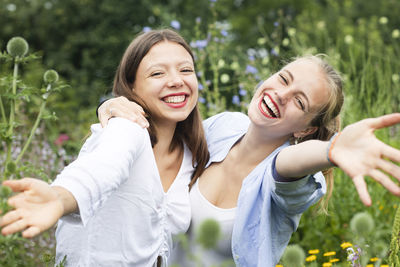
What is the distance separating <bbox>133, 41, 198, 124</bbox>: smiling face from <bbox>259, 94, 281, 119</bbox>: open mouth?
36 cm

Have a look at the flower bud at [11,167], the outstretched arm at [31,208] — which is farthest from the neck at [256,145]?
the outstretched arm at [31,208]

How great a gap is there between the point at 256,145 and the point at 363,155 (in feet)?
3.48

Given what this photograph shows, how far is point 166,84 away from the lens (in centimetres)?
242

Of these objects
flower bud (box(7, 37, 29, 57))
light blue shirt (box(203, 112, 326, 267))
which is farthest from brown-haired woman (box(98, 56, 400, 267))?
flower bud (box(7, 37, 29, 57))

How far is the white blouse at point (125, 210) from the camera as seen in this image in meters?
1.72

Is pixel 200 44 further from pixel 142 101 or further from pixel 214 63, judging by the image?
pixel 142 101

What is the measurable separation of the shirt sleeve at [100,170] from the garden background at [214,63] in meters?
0.22

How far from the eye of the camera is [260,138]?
2.50 meters

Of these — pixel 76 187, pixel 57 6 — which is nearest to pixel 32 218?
pixel 76 187

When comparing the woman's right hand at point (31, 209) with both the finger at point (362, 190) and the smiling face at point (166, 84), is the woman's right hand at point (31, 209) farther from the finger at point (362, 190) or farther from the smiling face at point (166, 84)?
the smiling face at point (166, 84)

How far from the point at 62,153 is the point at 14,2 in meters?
11.4

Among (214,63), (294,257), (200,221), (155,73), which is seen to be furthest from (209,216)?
(214,63)

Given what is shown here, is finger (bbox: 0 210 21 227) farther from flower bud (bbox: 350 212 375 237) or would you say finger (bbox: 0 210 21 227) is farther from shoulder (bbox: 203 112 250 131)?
shoulder (bbox: 203 112 250 131)

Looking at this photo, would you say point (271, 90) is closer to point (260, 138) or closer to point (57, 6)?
point (260, 138)
